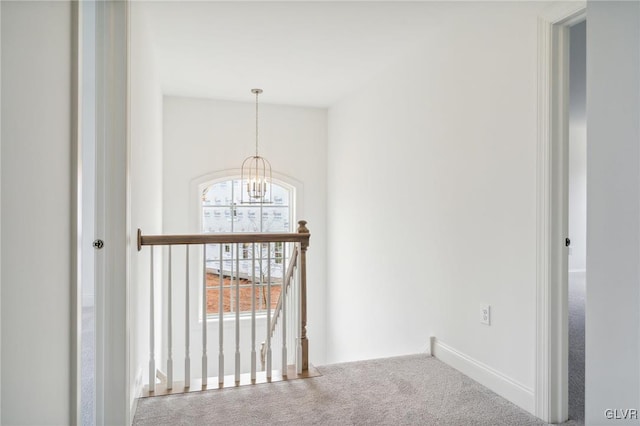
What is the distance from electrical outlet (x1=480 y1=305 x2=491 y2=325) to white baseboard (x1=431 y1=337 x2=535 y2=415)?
0.27 m

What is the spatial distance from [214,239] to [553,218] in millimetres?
1903

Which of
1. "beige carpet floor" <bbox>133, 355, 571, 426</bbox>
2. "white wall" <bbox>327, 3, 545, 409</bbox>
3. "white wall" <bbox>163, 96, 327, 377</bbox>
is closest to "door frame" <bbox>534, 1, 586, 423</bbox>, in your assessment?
"white wall" <bbox>327, 3, 545, 409</bbox>

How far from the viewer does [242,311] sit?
5480 millimetres

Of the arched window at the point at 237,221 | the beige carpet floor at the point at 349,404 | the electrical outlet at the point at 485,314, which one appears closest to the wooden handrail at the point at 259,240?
the beige carpet floor at the point at 349,404

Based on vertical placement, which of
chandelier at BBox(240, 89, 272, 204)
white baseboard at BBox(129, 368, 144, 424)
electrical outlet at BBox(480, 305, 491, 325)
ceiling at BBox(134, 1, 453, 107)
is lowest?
white baseboard at BBox(129, 368, 144, 424)

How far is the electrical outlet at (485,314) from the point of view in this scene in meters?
2.52

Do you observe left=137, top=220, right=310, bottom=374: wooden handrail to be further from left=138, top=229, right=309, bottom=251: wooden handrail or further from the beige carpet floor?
the beige carpet floor
